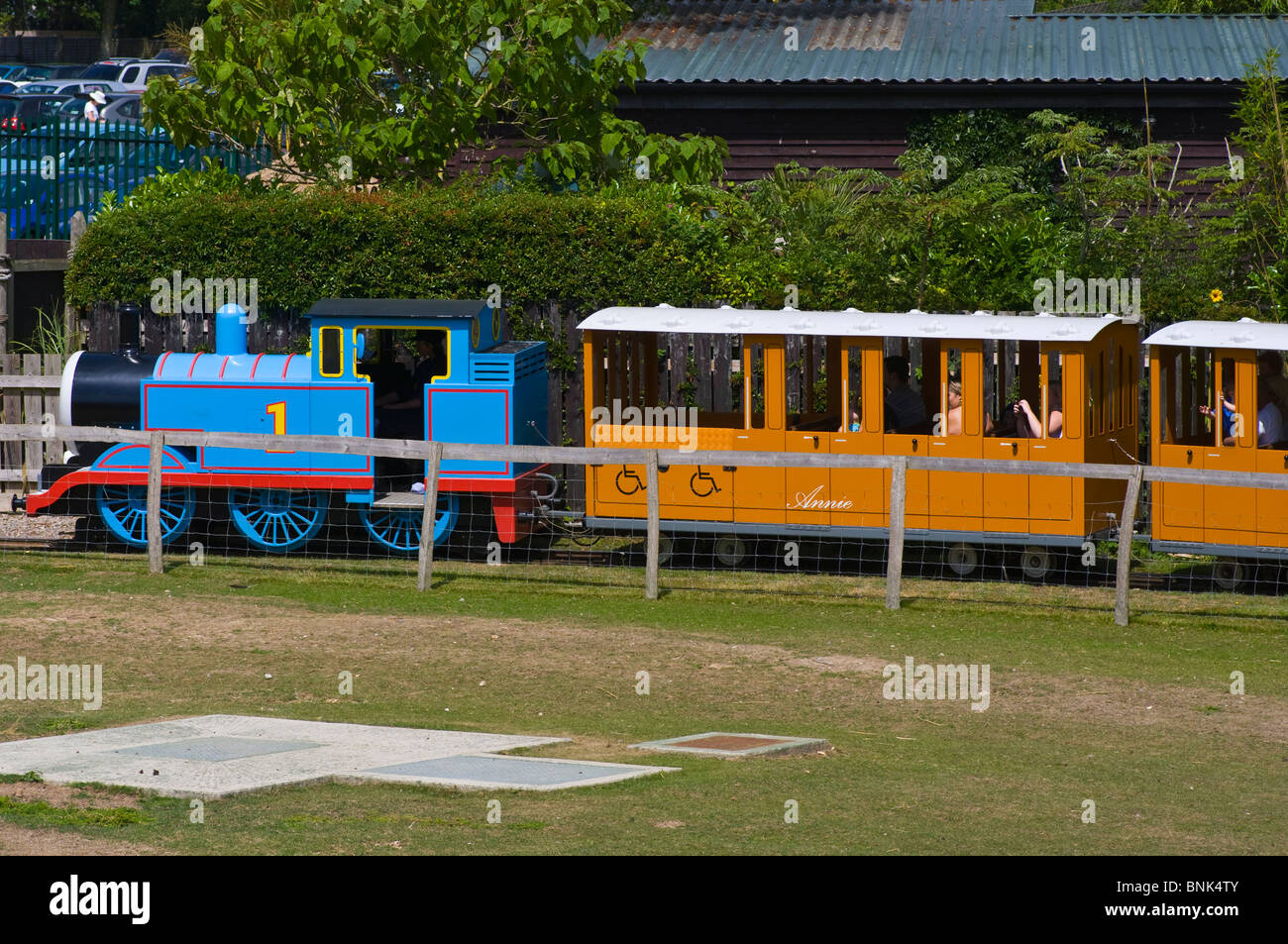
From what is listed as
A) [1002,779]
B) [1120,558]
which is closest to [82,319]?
[1120,558]

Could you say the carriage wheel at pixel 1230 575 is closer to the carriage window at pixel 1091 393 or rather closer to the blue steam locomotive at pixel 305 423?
the carriage window at pixel 1091 393

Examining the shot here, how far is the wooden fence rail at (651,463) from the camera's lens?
13.5 m

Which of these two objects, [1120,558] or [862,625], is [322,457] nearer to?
[862,625]

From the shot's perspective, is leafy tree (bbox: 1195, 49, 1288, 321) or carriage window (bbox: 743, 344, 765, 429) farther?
leafy tree (bbox: 1195, 49, 1288, 321)

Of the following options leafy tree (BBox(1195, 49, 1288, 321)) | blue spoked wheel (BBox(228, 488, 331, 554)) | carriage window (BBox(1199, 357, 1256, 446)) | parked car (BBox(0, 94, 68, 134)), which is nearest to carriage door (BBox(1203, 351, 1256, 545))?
carriage window (BBox(1199, 357, 1256, 446))

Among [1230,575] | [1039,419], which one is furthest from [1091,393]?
[1230,575]

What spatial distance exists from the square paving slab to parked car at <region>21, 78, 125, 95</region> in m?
37.5

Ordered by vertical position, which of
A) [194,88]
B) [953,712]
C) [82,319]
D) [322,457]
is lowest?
[953,712]

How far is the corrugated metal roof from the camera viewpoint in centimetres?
2519

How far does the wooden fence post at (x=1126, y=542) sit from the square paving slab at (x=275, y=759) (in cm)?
580

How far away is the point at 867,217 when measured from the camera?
18734mm

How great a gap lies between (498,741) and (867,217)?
1085cm

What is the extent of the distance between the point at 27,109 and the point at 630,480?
26.7 meters

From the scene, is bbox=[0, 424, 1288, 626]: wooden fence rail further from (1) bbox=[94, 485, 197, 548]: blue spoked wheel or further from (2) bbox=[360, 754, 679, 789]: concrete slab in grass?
(2) bbox=[360, 754, 679, 789]: concrete slab in grass
